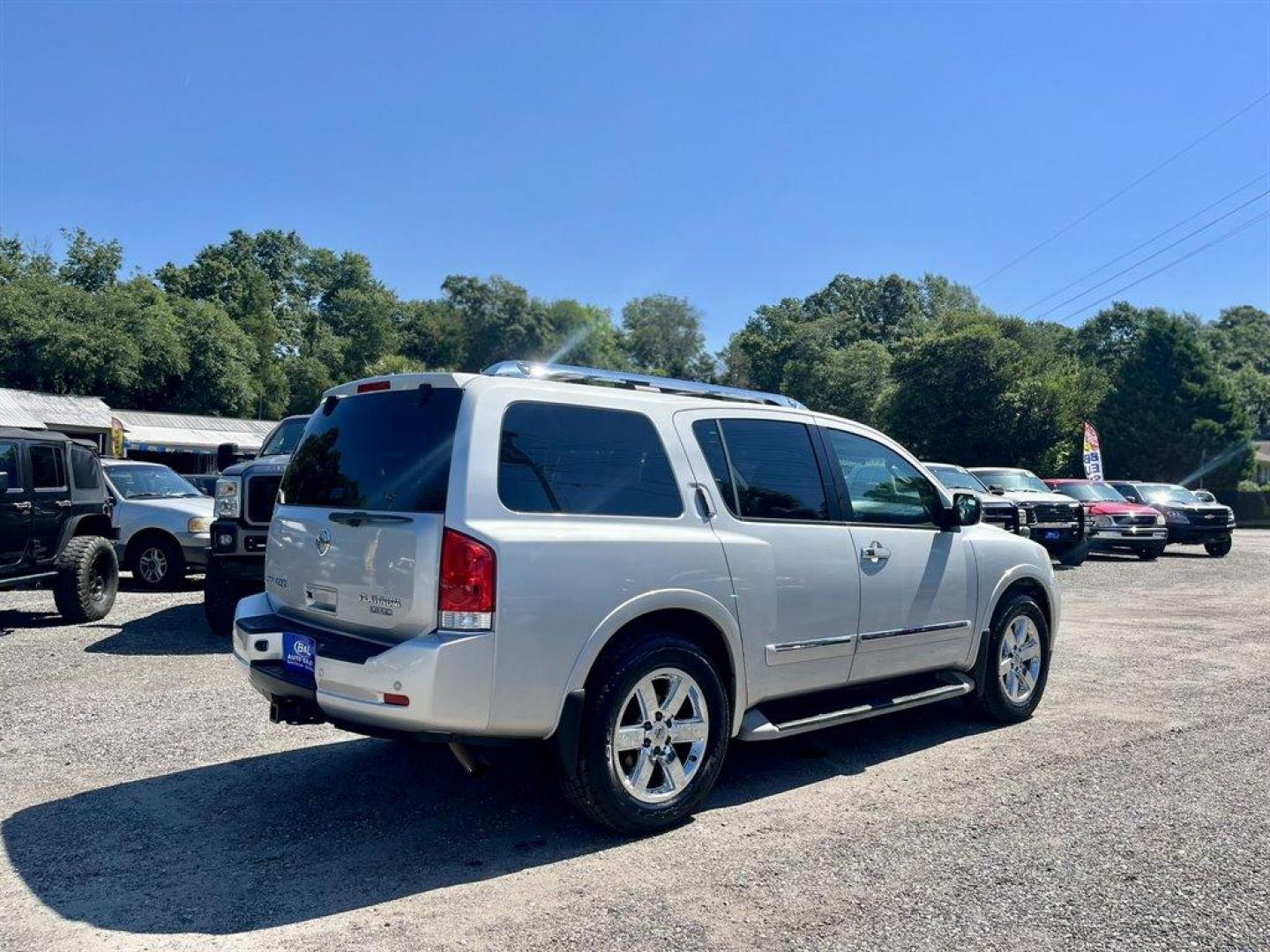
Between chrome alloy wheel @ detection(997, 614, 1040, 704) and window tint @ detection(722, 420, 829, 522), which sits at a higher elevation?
window tint @ detection(722, 420, 829, 522)

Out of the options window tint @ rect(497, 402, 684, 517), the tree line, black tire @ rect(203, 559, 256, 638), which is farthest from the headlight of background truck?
the tree line

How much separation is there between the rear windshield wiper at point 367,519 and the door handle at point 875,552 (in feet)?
8.37

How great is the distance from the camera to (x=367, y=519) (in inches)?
165

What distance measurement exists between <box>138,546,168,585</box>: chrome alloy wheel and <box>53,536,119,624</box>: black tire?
289 cm

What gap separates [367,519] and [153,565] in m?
10.4

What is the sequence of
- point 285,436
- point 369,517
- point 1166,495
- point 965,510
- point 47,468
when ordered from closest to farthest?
point 369,517, point 965,510, point 47,468, point 285,436, point 1166,495

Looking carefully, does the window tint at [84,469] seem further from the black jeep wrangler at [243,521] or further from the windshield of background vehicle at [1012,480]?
the windshield of background vehicle at [1012,480]

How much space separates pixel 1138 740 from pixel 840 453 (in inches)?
104

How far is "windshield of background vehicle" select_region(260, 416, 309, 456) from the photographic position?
10211 mm

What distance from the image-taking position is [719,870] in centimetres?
395

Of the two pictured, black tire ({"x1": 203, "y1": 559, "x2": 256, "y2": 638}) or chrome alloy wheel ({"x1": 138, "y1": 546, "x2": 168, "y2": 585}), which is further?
chrome alloy wheel ({"x1": 138, "y1": 546, "x2": 168, "y2": 585})

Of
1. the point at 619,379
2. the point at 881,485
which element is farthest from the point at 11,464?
the point at 881,485

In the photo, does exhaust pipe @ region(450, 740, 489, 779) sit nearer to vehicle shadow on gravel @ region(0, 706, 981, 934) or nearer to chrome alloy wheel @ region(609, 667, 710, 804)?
vehicle shadow on gravel @ region(0, 706, 981, 934)

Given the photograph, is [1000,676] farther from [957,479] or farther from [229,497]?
[957,479]
